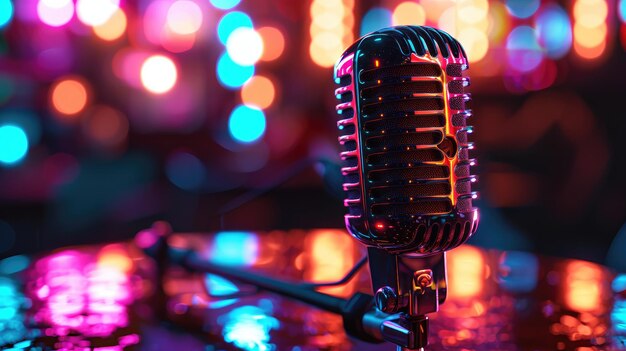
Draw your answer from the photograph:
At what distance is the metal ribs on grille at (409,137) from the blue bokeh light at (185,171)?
482 cm

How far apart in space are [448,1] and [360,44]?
5.64 metres

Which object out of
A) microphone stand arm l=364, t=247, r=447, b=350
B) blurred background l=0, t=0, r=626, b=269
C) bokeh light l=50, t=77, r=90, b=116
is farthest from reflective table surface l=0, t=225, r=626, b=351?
bokeh light l=50, t=77, r=90, b=116

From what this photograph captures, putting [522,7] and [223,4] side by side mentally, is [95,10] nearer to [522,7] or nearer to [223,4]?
[223,4]

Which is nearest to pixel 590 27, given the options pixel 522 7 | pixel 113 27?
pixel 522 7

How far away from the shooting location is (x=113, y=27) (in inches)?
202

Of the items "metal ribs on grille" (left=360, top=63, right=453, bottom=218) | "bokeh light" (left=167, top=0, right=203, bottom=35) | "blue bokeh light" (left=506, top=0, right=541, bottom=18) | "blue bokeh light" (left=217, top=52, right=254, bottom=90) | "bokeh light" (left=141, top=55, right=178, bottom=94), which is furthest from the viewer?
"blue bokeh light" (left=506, top=0, right=541, bottom=18)

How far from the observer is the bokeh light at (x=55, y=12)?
4828 millimetres

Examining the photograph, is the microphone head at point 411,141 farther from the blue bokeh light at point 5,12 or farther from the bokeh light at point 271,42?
the bokeh light at point 271,42

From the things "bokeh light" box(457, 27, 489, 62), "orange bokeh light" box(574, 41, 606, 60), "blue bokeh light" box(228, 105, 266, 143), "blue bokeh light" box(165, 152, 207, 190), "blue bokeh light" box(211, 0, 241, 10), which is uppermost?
"blue bokeh light" box(211, 0, 241, 10)

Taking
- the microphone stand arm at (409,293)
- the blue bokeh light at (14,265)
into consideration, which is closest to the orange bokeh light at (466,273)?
the microphone stand arm at (409,293)

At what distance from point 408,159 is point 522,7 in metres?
6.09

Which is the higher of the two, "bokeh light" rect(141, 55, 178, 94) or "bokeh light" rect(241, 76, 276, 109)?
"bokeh light" rect(141, 55, 178, 94)

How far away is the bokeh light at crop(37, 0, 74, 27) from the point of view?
15.8 feet

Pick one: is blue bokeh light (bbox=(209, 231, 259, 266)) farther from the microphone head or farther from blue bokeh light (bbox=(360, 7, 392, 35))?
blue bokeh light (bbox=(360, 7, 392, 35))
